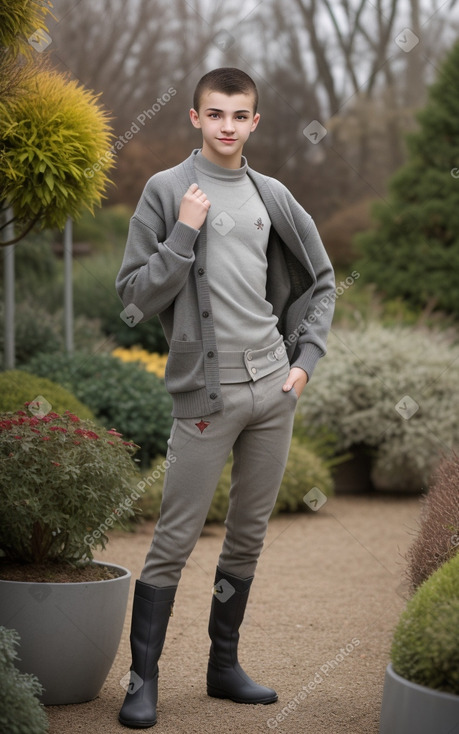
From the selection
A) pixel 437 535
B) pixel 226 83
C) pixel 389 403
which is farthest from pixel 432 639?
pixel 389 403

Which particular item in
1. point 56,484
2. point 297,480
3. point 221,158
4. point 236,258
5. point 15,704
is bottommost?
point 15,704

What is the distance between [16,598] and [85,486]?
40 cm

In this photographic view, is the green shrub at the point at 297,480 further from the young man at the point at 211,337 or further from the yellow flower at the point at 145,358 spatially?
the young man at the point at 211,337

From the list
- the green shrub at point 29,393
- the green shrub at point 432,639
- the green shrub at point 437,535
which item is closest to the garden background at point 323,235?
the green shrub at point 29,393

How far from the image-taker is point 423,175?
9.55m

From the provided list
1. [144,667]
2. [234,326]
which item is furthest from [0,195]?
[144,667]

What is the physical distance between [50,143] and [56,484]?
1.14m

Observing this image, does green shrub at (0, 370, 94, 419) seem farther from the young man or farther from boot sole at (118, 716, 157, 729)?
boot sole at (118, 716, 157, 729)

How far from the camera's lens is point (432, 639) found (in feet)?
6.81

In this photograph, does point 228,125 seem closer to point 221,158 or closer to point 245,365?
point 221,158

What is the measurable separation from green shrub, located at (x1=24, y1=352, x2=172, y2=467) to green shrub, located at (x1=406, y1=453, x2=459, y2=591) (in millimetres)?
3020

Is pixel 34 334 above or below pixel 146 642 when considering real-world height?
above

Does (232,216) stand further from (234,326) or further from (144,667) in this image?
(144,667)

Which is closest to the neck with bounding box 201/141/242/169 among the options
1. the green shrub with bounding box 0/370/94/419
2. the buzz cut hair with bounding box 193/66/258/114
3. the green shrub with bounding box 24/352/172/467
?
the buzz cut hair with bounding box 193/66/258/114
